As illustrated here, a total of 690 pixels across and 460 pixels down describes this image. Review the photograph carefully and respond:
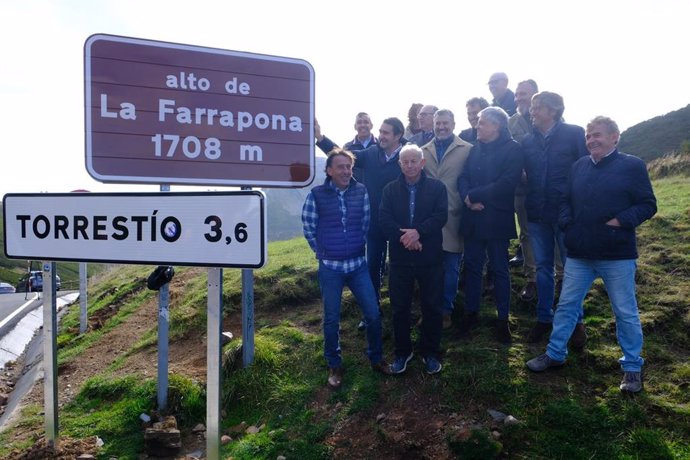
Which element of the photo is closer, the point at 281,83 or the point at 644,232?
the point at 281,83

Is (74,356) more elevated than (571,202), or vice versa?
(571,202)

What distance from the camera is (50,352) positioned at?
375cm

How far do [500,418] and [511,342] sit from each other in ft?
3.99

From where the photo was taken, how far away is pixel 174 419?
4.46 meters

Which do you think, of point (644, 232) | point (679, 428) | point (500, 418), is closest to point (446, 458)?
point (500, 418)

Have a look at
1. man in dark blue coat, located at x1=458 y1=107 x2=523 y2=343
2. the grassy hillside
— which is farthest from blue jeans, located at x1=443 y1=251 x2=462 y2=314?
the grassy hillside

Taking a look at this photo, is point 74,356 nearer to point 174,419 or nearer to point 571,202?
point 174,419

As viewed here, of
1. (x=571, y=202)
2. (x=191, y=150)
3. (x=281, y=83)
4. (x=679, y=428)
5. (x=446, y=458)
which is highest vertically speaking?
(x=281, y=83)

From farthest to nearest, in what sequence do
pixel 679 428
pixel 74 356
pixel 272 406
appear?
1. pixel 74 356
2. pixel 272 406
3. pixel 679 428

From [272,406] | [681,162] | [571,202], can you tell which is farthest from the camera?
[681,162]

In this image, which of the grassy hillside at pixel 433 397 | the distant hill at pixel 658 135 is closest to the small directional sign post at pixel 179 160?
the grassy hillside at pixel 433 397

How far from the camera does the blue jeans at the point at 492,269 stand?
4.84 meters

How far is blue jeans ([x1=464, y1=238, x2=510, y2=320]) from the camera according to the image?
4.84 m

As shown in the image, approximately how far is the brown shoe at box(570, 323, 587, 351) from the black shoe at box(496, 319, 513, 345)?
566 millimetres
